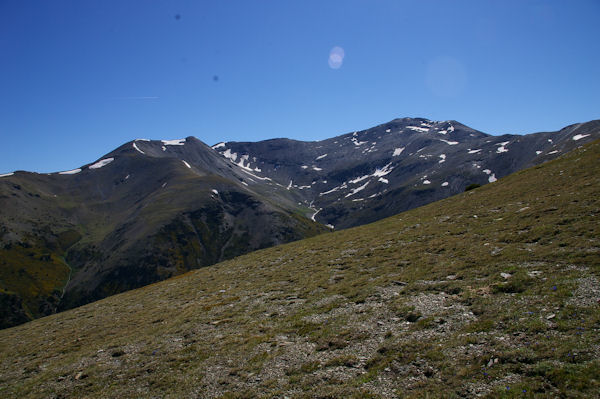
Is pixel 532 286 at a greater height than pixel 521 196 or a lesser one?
lesser

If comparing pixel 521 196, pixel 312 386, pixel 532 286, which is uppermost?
pixel 521 196

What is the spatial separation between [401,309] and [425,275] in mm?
5240

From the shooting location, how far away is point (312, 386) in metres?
12.7

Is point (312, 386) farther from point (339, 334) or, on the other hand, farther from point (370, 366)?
point (339, 334)

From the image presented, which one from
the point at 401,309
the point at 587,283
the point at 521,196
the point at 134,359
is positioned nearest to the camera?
the point at 587,283

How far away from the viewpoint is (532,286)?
15938 millimetres

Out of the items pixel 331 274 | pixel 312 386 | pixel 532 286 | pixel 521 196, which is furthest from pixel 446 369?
pixel 521 196

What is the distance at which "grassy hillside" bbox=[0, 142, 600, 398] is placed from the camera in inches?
449

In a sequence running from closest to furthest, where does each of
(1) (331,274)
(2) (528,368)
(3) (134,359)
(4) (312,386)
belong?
(2) (528,368), (4) (312,386), (3) (134,359), (1) (331,274)

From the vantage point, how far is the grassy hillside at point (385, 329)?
11414 mm

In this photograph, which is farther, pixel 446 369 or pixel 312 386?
pixel 312 386

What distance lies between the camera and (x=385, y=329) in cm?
1577

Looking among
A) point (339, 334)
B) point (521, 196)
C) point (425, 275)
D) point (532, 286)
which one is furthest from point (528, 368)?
point (521, 196)

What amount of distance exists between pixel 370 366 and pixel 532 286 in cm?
958
